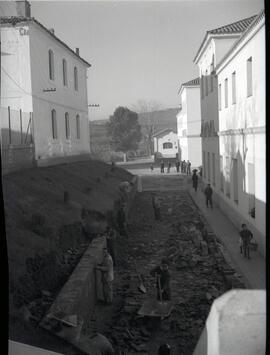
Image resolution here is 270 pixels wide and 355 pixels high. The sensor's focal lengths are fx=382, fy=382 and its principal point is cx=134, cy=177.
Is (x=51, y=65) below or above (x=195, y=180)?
above

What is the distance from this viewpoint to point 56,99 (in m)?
5.65

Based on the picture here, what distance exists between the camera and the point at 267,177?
4199 mm

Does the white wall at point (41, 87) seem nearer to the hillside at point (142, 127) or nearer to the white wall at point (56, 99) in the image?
the white wall at point (56, 99)

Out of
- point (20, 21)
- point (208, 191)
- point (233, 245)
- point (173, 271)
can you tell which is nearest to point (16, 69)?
point (20, 21)

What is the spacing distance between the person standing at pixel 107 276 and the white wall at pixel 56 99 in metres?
1.70

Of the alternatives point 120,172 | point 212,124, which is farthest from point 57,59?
point 212,124

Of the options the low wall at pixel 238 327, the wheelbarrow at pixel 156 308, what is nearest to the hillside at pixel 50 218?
the wheelbarrow at pixel 156 308

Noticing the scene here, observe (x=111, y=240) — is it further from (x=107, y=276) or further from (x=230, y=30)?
(x=230, y=30)

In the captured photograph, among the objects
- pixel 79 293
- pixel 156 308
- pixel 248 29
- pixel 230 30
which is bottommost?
pixel 156 308

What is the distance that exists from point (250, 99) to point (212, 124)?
0.88 metres

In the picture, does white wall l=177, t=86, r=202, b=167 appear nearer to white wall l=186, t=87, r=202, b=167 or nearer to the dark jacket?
white wall l=186, t=87, r=202, b=167

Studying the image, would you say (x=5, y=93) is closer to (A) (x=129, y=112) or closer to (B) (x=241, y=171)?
(A) (x=129, y=112)

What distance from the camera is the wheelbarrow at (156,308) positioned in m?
4.38

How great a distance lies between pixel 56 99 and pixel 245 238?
3297mm
